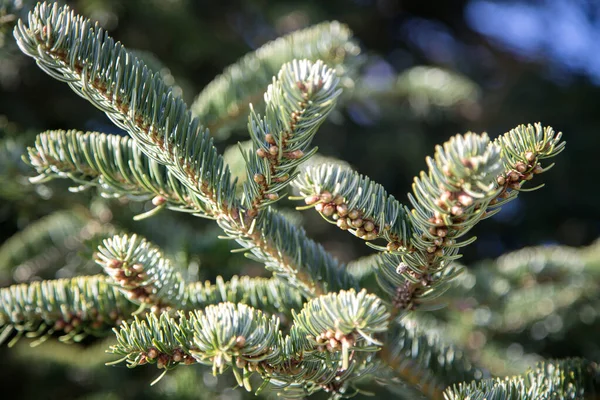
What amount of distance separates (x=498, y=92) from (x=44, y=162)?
2.10m

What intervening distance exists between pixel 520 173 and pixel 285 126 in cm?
25

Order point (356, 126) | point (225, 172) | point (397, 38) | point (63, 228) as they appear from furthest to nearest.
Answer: point (397, 38) < point (356, 126) < point (63, 228) < point (225, 172)

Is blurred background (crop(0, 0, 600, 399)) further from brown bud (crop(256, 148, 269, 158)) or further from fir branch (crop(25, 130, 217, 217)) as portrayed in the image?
brown bud (crop(256, 148, 269, 158))

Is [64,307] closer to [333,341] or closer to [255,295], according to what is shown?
[255,295]

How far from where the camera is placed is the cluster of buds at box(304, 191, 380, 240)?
0.54 meters

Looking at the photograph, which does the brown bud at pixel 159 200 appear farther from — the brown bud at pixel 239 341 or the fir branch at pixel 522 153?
the fir branch at pixel 522 153

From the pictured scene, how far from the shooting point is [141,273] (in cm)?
66

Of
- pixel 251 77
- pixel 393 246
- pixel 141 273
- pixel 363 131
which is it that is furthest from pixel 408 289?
pixel 363 131

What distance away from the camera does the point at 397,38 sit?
102 inches

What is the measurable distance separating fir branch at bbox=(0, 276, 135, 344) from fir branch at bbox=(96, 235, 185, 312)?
10 cm

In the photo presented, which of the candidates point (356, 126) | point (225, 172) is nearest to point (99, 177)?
point (225, 172)

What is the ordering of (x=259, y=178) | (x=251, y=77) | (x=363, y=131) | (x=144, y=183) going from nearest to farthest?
1. (x=259, y=178)
2. (x=144, y=183)
3. (x=251, y=77)
4. (x=363, y=131)

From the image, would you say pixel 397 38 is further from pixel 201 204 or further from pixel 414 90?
pixel 201 204

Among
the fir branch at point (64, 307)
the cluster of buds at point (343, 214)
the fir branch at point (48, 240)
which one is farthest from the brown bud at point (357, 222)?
the fir branch at point (48, 240)
